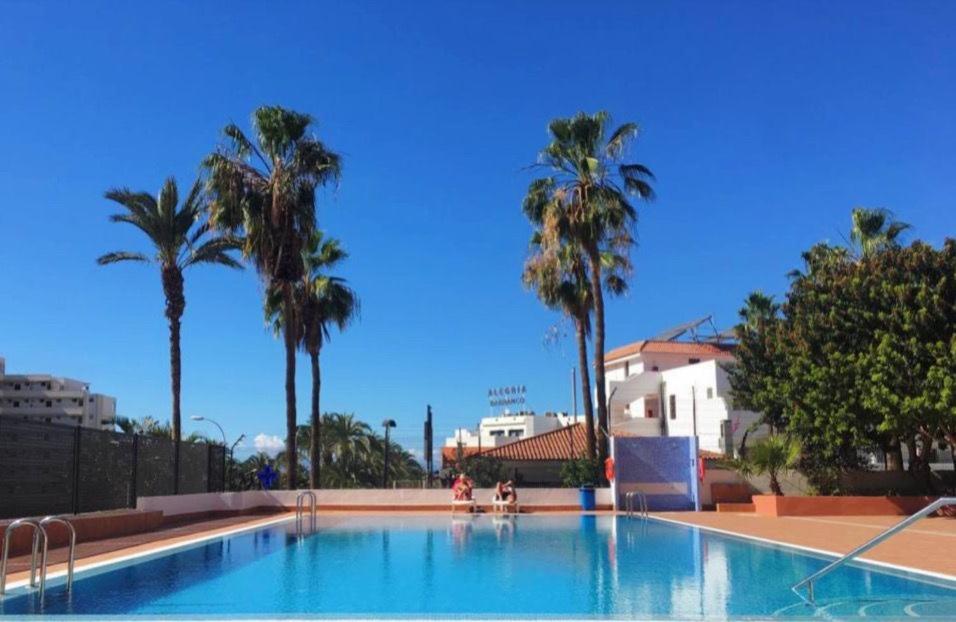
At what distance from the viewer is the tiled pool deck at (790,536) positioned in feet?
41.0

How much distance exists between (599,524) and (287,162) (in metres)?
14.8

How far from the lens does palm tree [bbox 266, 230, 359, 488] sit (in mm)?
31859

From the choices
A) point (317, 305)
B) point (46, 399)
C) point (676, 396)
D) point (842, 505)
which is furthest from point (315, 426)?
point (46, 399)

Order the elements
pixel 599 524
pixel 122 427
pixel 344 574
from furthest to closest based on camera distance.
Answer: pixel 122 427 → pixel 599 524 → pixel 344 574

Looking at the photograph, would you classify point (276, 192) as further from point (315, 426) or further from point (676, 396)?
point (676, 396)

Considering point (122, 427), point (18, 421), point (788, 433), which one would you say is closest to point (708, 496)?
point (788, 433)

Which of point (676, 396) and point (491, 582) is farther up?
point (676, 396)

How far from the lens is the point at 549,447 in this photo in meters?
44.4

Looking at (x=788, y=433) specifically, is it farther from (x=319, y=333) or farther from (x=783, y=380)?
(x=319, y=333)

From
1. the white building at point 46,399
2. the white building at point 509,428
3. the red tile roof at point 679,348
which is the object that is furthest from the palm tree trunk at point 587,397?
the white building at point 46,399

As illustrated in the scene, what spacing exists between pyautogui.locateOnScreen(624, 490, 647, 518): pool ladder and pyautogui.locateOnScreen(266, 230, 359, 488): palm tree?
1191 cm

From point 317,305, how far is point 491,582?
22.6m

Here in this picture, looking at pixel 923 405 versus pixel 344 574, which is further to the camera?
pixel 923 405

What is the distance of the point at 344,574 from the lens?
12406 millimetres
